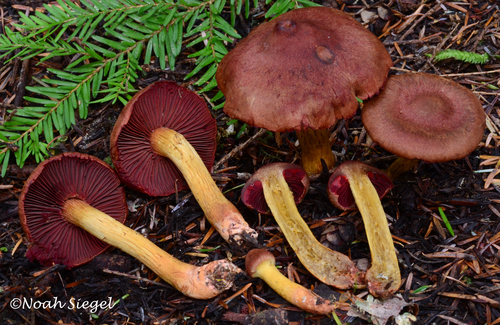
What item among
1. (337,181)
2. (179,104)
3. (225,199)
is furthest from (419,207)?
(179,104)

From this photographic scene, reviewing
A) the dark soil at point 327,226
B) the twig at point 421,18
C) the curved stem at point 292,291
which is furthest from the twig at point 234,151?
the twig at point 421,18

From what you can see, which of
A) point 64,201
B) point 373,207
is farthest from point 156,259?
point 373,207

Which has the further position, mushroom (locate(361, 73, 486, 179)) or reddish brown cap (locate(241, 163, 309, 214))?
reddish brown cap (locate(241, 163, 309, 214))

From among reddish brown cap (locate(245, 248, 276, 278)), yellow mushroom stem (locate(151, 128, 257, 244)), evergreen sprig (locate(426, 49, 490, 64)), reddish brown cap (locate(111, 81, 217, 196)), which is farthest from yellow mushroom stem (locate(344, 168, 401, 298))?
evergreen sprig (locate(426, 49, 490, 64))

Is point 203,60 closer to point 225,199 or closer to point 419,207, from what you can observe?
point 225,199

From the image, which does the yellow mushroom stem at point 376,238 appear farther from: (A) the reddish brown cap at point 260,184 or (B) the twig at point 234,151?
(B) the twig at point 234,151

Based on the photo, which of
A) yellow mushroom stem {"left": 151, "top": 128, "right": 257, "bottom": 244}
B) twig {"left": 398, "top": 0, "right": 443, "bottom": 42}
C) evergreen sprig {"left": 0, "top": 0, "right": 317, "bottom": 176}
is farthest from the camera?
twig {"left": 398, "top": 0, "right": 443, "bottom": 42}

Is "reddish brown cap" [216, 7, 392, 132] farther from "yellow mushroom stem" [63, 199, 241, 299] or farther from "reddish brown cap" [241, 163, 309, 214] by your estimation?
Answer: "yellow mushroom stem" [63, 199, 241, 299]
